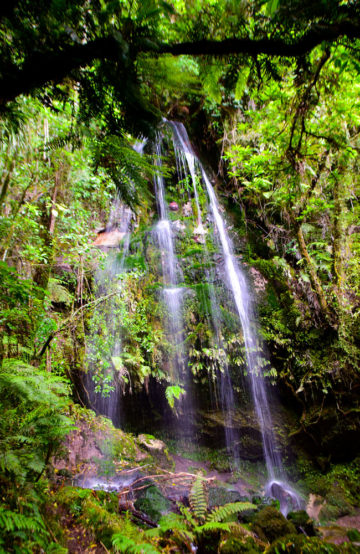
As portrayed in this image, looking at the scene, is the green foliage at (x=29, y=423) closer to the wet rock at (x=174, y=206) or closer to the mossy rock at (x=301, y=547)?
the mossy rock at (x=301, y=547)

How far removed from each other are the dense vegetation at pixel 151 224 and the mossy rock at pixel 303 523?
0.62m

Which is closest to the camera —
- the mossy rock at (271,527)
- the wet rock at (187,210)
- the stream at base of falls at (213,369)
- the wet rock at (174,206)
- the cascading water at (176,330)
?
the mossy rock at (271,527)

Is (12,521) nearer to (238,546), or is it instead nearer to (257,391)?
(238,546)

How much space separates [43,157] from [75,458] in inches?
229

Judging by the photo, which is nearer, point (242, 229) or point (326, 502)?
point (326, 502)

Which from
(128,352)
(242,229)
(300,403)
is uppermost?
(242,229)

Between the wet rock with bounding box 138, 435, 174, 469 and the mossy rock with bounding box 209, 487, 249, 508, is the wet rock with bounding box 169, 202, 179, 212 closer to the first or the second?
the wet rock with bounding box 138, 435, 174, 469

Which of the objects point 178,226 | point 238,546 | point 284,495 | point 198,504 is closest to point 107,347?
point 198,504

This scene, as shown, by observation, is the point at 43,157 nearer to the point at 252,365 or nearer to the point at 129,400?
the point at 129,400

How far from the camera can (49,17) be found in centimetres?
108

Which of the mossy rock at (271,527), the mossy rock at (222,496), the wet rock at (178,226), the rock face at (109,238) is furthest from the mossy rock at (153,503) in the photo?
the wet rock at (178,226)

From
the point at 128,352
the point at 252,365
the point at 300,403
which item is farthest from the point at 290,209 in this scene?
the point at 128,352

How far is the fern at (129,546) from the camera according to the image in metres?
1.93

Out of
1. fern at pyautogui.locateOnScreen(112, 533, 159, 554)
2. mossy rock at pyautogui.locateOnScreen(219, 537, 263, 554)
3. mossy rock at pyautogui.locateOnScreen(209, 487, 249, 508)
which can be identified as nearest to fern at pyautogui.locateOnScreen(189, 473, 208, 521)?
mossy rock at pyautogui.locateOnScreen(219, 537, 263, 554)
